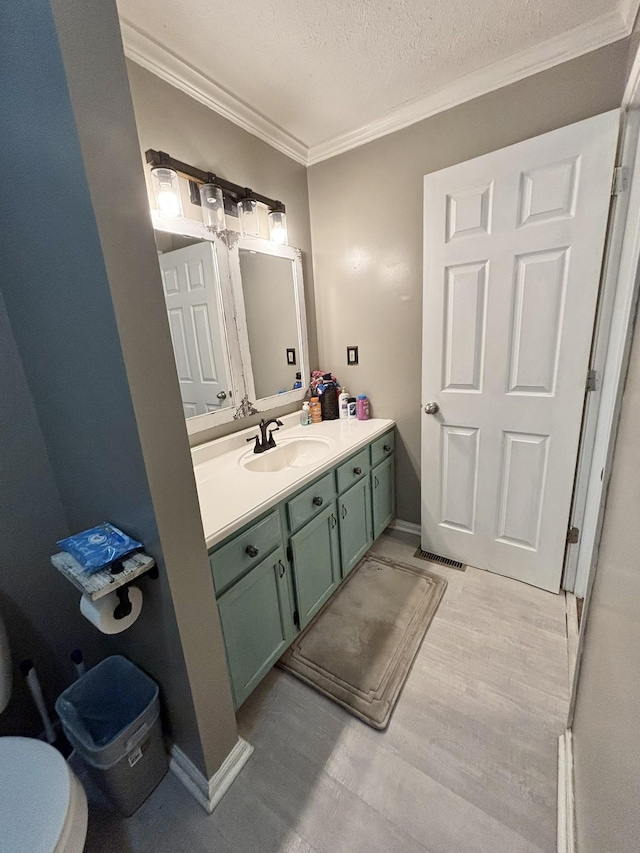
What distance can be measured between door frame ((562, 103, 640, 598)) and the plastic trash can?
1.47 meters

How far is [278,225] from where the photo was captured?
6.19ft

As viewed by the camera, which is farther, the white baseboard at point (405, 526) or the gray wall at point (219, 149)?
the white baseboard at point (405, 526)

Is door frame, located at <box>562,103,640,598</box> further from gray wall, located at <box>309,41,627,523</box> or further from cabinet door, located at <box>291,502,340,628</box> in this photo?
cabinet door, located at <box>291,502,340,628</box>

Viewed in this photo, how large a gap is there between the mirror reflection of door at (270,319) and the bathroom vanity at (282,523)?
0.94 feet

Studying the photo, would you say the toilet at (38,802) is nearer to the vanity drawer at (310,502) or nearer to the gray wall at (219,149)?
the vanity drawer at (310,502)

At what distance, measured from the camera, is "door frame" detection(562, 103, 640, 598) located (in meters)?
1.22

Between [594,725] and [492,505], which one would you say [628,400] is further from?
[492,505]

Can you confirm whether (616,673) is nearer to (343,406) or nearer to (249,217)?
(343,406)

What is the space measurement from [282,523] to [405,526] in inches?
50.8

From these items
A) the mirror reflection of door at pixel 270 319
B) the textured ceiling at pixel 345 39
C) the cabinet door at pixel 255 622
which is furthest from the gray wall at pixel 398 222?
the cabinet door at pixel 255 622

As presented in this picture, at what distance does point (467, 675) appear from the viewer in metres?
1.39

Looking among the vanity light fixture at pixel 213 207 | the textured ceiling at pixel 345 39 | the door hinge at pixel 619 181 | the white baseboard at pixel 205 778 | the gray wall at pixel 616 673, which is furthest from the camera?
the vanity light fixture at pixel 213 207


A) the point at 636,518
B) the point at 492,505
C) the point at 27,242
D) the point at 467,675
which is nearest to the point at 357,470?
the point at 492,505

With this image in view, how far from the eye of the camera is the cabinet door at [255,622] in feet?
3.66
